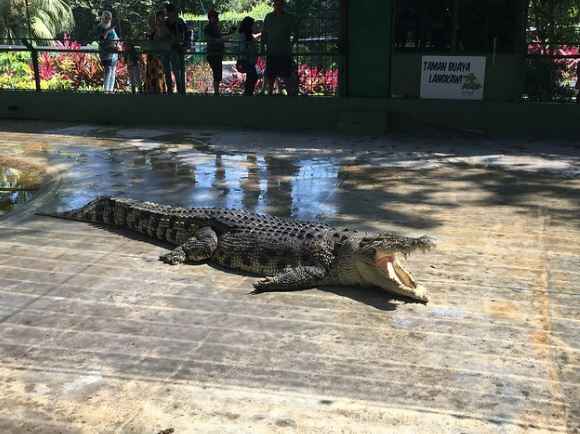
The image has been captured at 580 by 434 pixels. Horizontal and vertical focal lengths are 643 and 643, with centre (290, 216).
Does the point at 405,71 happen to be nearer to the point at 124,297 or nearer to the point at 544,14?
the point at 544,14

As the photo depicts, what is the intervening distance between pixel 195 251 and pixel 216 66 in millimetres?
6952

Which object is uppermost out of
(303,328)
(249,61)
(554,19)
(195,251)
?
(554,19)

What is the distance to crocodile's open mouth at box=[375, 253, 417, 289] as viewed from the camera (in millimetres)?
4168

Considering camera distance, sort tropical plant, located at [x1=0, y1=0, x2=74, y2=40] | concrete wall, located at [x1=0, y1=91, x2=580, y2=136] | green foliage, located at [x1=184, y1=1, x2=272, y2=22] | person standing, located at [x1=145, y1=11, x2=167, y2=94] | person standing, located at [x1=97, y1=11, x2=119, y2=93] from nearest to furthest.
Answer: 1. concrete wall, located at [x1=0, y1=91, x2=580, y2=136]
2. person standing, located at [x1=145, y1=11, x2=167, y2=94]
3. person standing, located at [x1=97, y1=11, x2=119, y2=93]
4. tropical plant, located at [x1=0, y1=0, x2=74, y2=40]
5. green foliage, located at [x1=184, y1=1, x2=272, y2=22]

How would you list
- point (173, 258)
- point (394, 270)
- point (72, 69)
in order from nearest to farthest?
point (394, 270) → point (173, 258) → point (72, 69)

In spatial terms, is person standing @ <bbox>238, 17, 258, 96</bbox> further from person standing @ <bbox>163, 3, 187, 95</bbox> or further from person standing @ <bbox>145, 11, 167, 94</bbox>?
person standing @ <bbox>145, 11, 167, 94</bbox>

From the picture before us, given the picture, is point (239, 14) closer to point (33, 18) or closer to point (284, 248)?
point (33, 18)

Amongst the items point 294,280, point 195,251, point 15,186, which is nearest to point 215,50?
point 15,186

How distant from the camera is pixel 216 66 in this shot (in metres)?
11.2

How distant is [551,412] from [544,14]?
398 inches

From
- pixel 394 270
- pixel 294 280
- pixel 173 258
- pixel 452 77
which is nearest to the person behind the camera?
pixel 394 270

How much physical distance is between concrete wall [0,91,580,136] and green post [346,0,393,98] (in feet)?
0.82

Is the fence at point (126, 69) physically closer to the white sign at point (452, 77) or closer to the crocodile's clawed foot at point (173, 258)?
the white sign at point (452, 77)

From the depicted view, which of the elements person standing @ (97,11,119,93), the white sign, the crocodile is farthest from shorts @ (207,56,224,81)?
the crocodile
